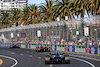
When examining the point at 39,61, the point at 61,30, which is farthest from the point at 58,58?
the point at 61,30

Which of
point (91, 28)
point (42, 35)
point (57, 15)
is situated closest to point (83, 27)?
point (91, 28)

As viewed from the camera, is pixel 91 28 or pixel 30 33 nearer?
pixel 91 28

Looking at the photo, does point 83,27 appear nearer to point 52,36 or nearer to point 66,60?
point 52,36

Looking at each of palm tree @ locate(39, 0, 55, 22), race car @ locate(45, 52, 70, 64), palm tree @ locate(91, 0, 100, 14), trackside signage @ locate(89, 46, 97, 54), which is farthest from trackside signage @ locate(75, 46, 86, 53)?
palm tree @ locate(39, 0, 55, 22)

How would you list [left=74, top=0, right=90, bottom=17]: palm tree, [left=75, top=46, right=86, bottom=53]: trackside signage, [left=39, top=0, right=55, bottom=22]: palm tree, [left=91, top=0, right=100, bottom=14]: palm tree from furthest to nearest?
[left=39, top=0, right=55, bottom=22]: palm tree
[left=74, top=0, right=90, bottom=17]: palm tree
[left=91, top=0, right=100, bottom=14]: palm tree
[left=75, top=46, right=86, bottom=53]: trackside signage

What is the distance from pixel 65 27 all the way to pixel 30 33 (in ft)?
49.7

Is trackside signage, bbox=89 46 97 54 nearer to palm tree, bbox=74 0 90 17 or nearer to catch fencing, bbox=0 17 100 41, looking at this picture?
catch fencing, bbox=0 17 100 41

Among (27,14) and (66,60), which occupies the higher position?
(27,14)

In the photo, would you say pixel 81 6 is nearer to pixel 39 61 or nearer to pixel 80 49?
pixel 80 49

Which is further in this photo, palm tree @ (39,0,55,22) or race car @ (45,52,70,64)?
palm tree @ (39,0,55,22)

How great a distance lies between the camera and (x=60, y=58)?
20.5 metres

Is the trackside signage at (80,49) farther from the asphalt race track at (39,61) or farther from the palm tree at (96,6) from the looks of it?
the palm tree at (96,6)

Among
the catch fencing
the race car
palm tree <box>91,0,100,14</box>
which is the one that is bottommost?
the race car

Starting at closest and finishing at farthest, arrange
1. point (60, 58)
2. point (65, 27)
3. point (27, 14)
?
1. point (60, 58)
2. point (65, 27)
3. point (27, 14)
